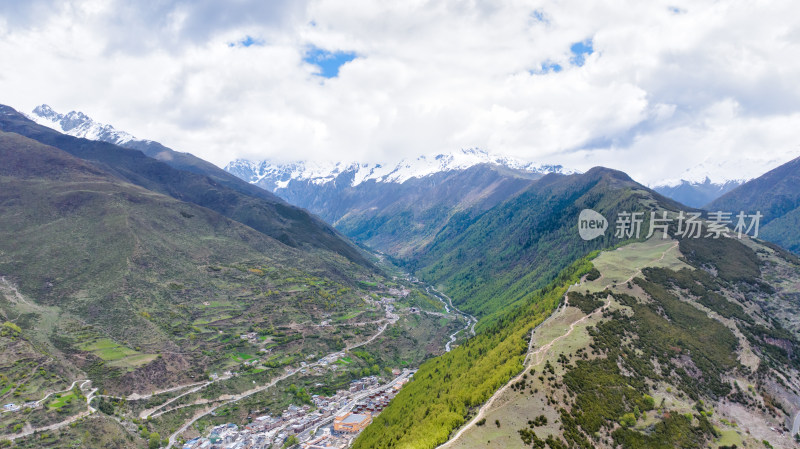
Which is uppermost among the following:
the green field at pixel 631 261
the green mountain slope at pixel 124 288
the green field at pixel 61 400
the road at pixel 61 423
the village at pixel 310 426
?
the green field at pixel 631 261

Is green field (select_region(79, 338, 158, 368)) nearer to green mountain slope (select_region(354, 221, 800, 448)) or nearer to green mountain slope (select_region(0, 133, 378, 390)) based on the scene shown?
green mountain slope (select_region(0, 133, 378, 390))

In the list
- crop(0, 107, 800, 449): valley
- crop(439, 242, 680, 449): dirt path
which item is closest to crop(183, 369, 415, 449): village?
crop(0, 107, 800, 449): valley

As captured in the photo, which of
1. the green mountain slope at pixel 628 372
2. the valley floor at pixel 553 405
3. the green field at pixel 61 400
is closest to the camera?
the valley floor at pixel 553 405

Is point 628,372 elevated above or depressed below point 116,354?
above

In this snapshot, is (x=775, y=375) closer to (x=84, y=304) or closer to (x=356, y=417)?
(x=356, y=417)

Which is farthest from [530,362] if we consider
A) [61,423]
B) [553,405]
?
[61,423]

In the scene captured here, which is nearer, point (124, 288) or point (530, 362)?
point (530, 362)

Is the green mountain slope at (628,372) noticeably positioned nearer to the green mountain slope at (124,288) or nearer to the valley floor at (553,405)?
the valley floor at (553,405)

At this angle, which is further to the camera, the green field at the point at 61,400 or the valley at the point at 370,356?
the green field at the point at 61,400

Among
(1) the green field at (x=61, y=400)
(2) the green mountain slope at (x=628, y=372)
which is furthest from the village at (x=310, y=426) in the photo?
(1) the green field at (x=61, y=400)

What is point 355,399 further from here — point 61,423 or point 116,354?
point 116,354
